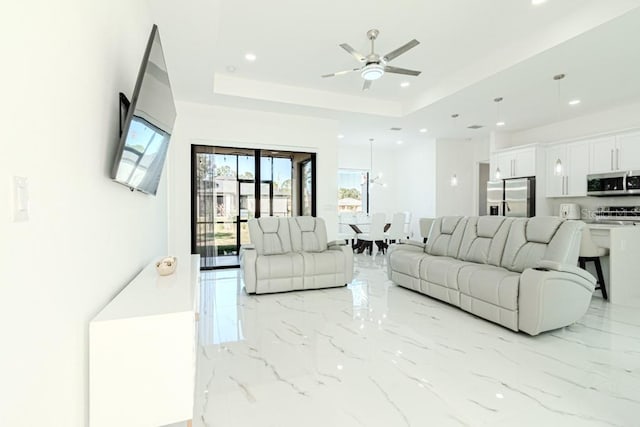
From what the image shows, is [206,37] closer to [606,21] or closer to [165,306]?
[165,306]

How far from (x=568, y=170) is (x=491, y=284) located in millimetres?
4517

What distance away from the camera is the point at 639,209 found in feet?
17.4

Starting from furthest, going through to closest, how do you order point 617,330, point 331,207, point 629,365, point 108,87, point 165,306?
1. point 331,207
2. point 617,330
3. point 629,365
4. point 108,87
5. point 165,306

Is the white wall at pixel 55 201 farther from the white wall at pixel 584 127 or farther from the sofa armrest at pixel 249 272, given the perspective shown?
the white wall at pixel 584 127

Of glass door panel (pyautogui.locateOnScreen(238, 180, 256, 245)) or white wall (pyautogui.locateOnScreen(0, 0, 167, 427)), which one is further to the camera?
glass door panel (pyautogui.locateOnScreen(238, 180, 256, 245))

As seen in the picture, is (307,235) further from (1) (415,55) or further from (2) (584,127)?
(2) (584,127)

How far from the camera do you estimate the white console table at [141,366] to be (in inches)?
50.6

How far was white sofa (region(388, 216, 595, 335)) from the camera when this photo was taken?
279 centimetres

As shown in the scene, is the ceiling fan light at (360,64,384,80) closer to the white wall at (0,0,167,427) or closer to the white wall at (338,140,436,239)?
the white wall at (0,0,167,427)

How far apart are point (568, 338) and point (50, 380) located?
3566mm

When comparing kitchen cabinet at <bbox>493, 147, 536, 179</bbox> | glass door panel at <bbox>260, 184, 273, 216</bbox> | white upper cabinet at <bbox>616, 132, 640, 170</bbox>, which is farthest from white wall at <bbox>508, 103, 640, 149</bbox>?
glass door panel at <bbox>260, 184, 273, 216</bbox>

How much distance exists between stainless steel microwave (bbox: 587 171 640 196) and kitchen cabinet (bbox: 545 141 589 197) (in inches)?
6.5

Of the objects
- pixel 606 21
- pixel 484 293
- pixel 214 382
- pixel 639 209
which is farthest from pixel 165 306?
pixel 639 209

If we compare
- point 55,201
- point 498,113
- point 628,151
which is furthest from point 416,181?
point 55,201
